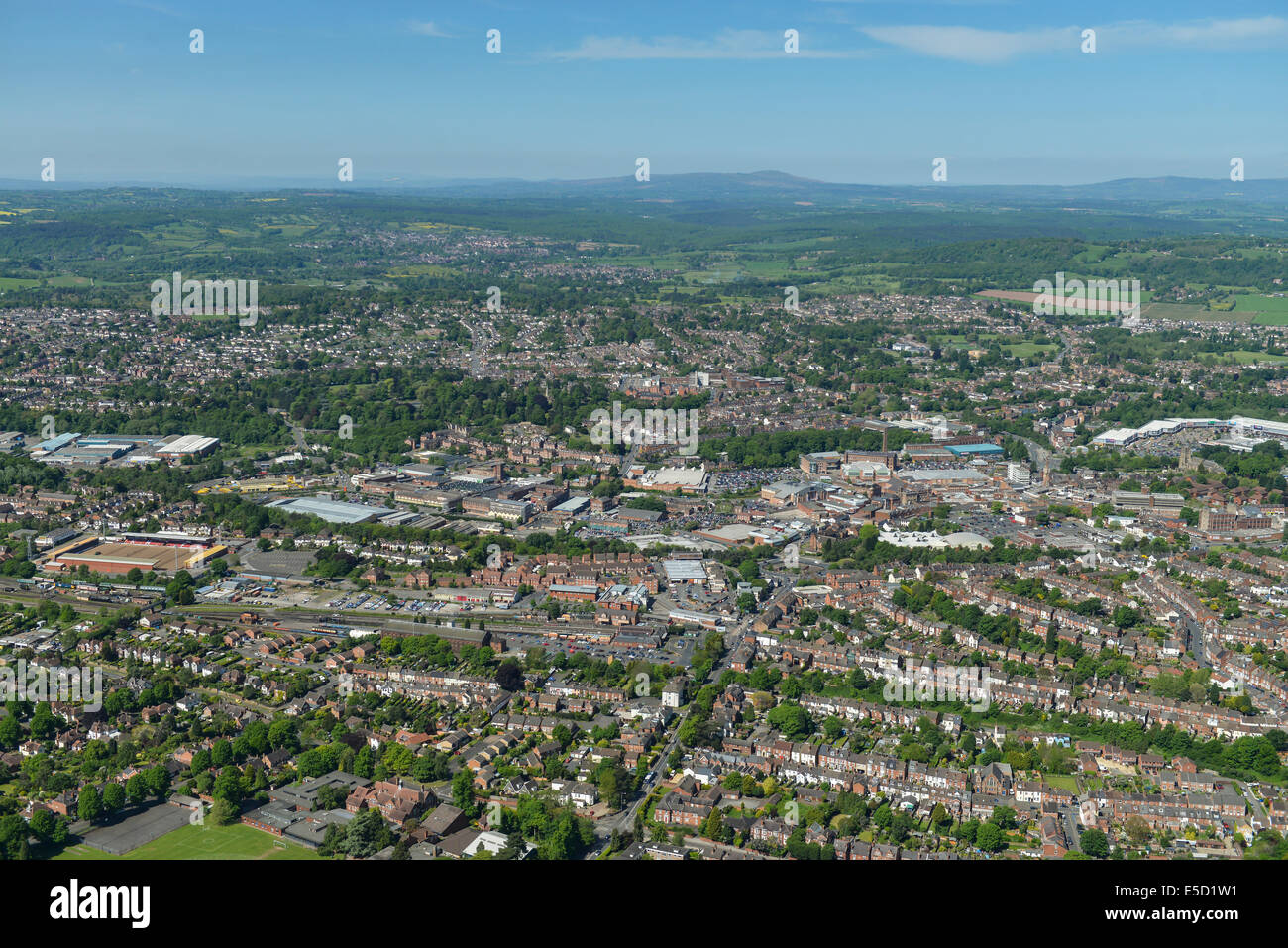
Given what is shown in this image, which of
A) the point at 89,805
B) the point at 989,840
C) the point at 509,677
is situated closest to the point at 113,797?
the point at 89,805

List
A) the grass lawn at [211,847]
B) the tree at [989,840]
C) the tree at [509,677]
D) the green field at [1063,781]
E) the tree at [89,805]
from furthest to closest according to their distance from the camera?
1. the tree at [509,677]
2. the green field at [1063,781]
3. the tree at [89,805]
4. the tree at [989,840]
5. the grass lawn at [211,847]

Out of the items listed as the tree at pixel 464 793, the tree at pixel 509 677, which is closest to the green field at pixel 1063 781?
the tree at pixel 464 793

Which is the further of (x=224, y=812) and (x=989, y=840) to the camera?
(x=224, y=812)

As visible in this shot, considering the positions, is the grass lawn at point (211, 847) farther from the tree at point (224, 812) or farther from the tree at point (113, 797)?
the tree at point (113, 797)

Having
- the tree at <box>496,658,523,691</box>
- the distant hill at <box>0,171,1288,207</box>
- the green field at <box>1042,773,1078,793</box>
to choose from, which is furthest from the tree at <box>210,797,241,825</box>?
the distant hill at <box>0,171,1288,207</box>

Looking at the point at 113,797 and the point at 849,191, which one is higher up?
the point at 849,191

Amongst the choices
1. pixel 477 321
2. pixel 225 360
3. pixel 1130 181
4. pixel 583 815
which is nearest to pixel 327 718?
pixel 583 815

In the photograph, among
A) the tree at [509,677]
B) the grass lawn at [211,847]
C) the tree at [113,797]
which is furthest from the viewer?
the tree at [509,677]

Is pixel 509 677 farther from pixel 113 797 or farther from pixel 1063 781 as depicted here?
pixel 1063 781
